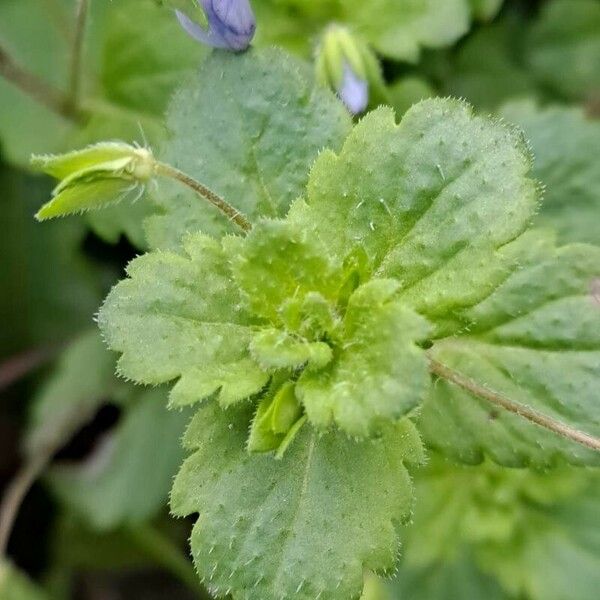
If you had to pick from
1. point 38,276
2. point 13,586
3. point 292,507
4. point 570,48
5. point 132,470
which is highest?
point 570,48

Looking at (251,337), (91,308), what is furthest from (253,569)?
(91,308)

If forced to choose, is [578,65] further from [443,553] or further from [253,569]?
[253,569]

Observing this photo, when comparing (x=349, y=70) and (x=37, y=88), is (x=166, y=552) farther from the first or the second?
(x=349, y=70)

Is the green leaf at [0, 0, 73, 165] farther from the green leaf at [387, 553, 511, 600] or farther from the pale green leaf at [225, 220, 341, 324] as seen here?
the green leaf at [387, 553, 511, 600]

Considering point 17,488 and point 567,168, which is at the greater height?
point 567,168

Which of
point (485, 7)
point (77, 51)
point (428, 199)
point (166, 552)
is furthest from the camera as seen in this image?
point (166, 552)

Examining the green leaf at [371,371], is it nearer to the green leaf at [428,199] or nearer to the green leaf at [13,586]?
the green leaf at [428,199]

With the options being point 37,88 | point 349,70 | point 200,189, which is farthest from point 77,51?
point 200,189
